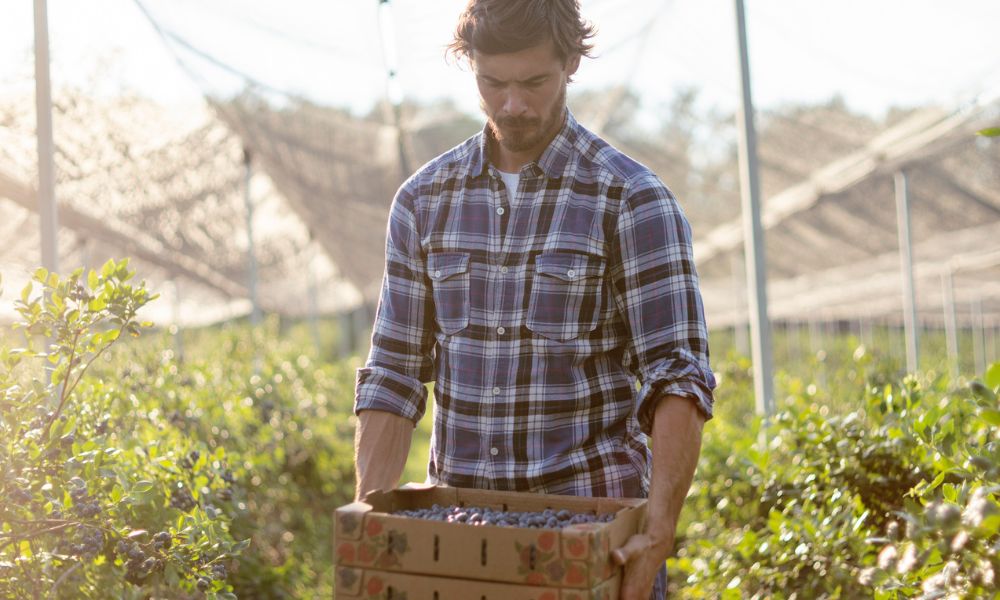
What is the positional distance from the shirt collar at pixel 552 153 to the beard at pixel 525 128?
0.10ft

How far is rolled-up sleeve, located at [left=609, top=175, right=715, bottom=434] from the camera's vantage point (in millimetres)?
1939

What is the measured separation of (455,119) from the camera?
27.4 feet

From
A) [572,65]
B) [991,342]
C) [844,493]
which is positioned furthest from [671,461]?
[991,342]

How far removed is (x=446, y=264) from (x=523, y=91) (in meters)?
0.38

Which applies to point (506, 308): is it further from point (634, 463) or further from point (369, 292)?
point (369, 292)

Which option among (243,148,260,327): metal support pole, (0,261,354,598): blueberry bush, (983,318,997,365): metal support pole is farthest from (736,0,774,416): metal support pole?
(983,318,997,365): metal support pole

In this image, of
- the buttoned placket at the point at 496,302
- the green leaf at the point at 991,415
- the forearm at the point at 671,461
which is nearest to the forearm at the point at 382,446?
the buttoned placket at the point at 496,302

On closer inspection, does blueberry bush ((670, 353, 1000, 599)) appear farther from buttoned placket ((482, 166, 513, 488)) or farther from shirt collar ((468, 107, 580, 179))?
shirt collar ((468, 107, 580, 179))

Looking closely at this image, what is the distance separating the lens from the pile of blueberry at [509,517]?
165 cm

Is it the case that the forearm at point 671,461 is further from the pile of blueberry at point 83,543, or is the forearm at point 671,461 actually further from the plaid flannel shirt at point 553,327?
the pile of blueberry at point 83,543

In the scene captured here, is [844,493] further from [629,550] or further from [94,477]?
[94,477]

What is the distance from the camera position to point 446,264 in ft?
7.28

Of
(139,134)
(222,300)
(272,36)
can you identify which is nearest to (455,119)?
(272,36)

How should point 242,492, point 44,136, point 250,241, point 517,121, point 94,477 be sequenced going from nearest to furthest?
point 517,121 < point 94,477 < point 44,136 < point 242,492 < point 250,241
